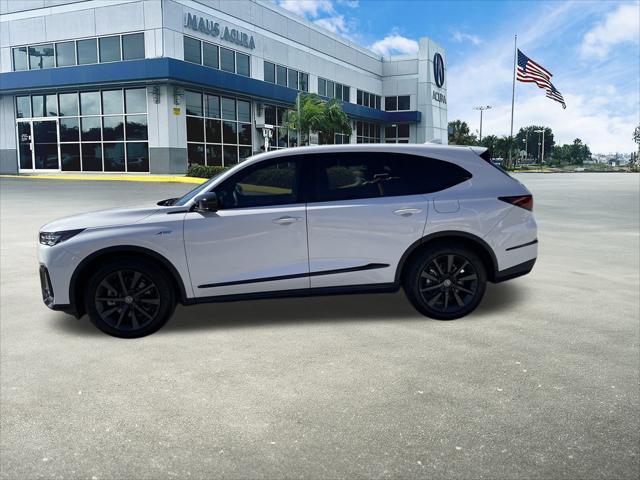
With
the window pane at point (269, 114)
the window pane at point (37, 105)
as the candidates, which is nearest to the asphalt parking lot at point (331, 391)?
the window pane at point (37, 105)

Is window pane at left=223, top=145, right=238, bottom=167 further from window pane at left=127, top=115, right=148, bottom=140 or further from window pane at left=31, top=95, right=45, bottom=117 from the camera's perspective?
window pane at left=31, top=95, right=45, bottom=117

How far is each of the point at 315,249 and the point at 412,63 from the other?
62.6 metres

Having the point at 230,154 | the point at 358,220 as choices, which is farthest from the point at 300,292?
the point at 230,154

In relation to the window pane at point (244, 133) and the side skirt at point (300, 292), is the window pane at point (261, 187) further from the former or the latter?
the window pane at point (244, 133)

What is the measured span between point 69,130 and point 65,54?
176 inches

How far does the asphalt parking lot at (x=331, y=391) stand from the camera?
3.23 metres

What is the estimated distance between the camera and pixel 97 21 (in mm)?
34625

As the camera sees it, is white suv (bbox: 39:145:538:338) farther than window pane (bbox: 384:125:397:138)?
No

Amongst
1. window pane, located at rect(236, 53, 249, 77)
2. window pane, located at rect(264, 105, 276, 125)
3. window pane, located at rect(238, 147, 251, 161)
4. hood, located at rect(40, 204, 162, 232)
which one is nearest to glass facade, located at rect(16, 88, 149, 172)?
window pane, located at rect(238, 147, 251, 161)

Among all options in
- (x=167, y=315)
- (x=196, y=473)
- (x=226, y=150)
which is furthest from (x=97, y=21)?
(x=196, y=473)

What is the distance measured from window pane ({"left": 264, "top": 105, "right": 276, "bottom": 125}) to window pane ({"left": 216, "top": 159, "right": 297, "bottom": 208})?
37507 mm

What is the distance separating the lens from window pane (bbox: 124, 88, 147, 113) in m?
34.2

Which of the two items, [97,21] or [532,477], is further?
[97,21]

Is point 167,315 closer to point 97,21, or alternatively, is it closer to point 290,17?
point 97,21
